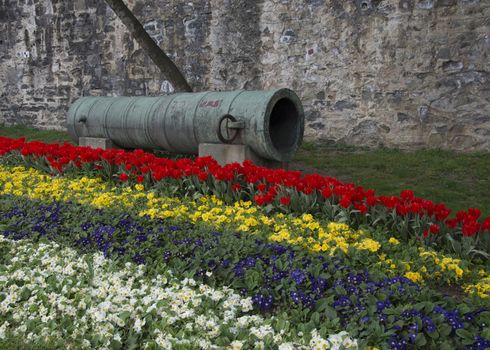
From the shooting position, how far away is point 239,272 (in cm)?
288

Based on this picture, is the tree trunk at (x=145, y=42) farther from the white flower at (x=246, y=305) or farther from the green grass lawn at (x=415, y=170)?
the white flower at (x=246, y=305)

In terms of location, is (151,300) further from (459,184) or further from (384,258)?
(459,184)

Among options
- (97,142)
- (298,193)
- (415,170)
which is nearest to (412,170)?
(415,170)

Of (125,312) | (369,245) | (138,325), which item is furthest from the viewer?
(369,245)

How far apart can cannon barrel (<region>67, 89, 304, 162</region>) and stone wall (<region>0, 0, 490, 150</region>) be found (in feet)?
8.85

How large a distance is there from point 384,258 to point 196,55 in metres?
7.90

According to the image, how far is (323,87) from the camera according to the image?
932cm

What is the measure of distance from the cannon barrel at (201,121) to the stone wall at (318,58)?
2696 mm

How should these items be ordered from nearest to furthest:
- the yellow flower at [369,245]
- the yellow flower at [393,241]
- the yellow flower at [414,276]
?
the yellow flower at [414,276] → the yellow flower at [369,245] → the yellow flower at [393,241]

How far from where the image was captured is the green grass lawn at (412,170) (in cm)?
620

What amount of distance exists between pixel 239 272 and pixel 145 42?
7.18m

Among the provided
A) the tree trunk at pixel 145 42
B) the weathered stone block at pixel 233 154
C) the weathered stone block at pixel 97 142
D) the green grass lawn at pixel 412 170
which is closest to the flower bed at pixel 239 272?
the weathered stone block at pixel 233 154

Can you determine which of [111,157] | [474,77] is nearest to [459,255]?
[111,157]

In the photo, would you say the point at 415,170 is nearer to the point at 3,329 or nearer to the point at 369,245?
the point at 369,245
